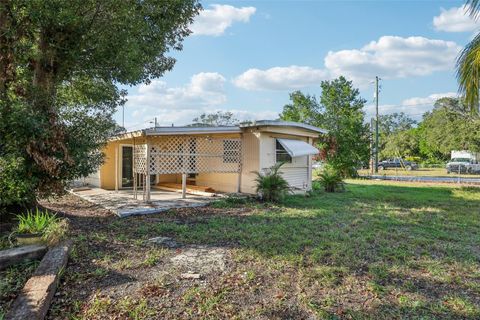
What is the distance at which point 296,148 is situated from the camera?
12562mm

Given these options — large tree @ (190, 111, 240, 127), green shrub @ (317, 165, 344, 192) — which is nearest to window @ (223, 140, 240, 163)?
green shrub @ (317, 165, 344, 192)

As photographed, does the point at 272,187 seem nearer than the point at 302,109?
Yes

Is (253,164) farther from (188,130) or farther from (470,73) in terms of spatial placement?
(470,73)

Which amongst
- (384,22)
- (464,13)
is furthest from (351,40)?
(464,13)

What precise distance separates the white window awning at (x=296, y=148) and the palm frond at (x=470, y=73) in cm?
612

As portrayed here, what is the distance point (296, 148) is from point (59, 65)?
8.37 metres

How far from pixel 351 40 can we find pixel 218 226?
1035 centimetres

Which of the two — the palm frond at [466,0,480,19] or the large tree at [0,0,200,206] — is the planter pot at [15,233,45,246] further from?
the palm frond at [466,0,480,19]

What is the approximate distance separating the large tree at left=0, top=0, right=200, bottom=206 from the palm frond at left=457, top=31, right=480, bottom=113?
23.5ft

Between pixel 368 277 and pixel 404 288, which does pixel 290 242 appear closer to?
pixel 368 277

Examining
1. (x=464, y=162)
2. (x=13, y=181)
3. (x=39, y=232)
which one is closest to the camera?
(x=39, y=232)

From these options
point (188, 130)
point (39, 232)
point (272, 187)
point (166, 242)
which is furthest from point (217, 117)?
point (39, 232)

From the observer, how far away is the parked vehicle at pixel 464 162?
1272 inches

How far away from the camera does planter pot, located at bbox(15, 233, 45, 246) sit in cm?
500
